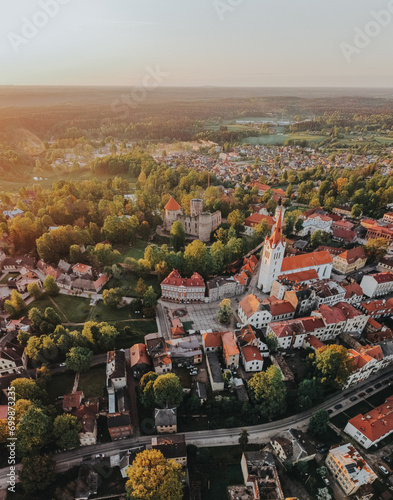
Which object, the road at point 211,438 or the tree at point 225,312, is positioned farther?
the tree at point 225,312

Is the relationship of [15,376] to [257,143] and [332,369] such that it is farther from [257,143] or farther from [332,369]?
[257,143]

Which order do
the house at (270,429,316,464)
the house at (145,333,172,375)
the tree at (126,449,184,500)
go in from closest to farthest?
A: 1. the tree at (126,449,184,500)
2. the house at (270,429,316,464)
3. the house at (145,333,172,375)

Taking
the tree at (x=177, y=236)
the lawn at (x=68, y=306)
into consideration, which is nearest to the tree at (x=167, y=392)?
the lawn at (x=68, y=306)

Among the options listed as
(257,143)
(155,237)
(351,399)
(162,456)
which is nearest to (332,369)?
(351,399)

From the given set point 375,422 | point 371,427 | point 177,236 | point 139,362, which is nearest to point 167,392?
point 139,362

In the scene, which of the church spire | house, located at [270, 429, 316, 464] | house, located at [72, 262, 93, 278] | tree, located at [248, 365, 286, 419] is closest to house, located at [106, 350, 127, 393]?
tree, located at [248, 365, 286, 419]

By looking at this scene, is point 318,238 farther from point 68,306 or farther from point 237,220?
point 68,306

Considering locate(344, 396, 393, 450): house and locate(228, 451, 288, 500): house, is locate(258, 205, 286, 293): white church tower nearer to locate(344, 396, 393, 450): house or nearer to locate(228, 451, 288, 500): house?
locate(344, 396, 393, 450): house

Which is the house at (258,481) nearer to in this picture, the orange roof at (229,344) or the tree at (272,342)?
the orange roof at (229,344)
